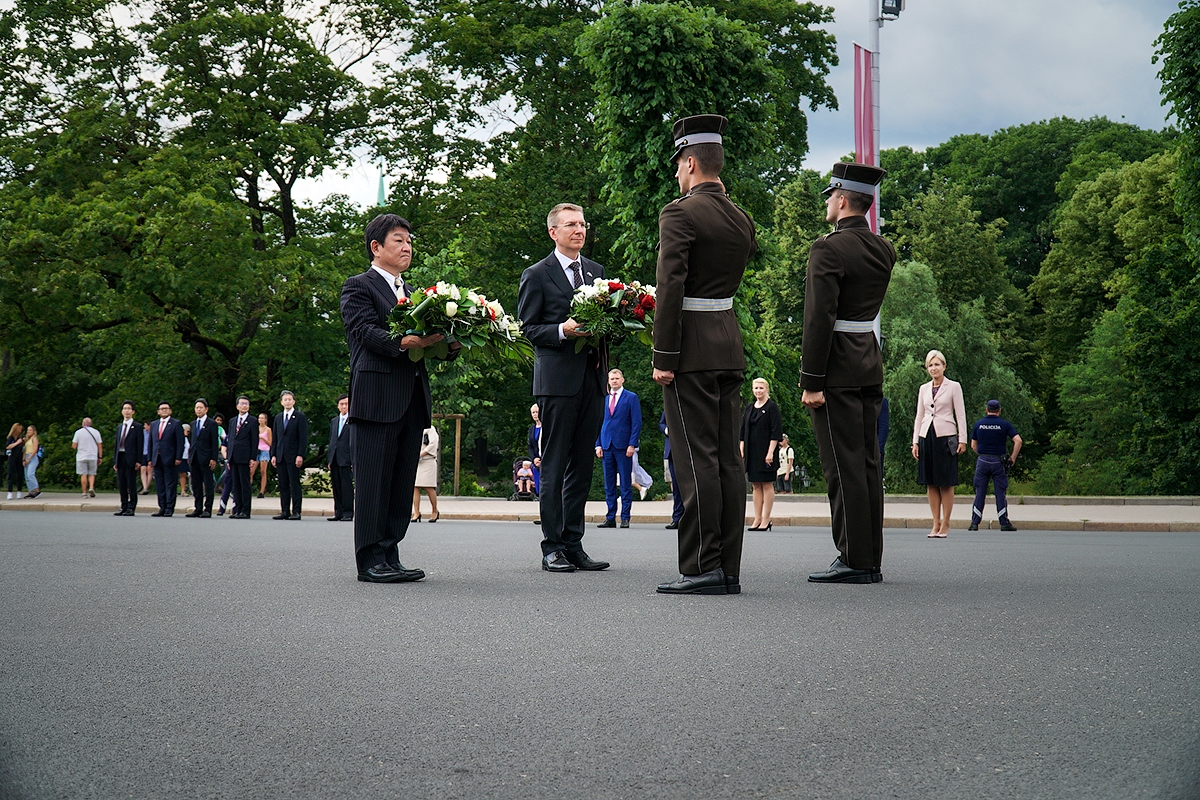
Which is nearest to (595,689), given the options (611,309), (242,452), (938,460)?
(611,309)

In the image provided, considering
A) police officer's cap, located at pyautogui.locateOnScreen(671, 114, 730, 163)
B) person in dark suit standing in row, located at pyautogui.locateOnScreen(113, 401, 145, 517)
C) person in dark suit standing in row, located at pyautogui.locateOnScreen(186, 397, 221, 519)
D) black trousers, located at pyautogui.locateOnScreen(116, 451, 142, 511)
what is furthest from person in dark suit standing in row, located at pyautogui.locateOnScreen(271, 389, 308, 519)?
police officer's cap, located at pyautogui.locateOnScreen(671, 114, 730, 163)

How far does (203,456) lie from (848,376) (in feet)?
53.9

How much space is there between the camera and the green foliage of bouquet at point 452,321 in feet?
24.2

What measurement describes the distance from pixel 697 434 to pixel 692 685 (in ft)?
9.09

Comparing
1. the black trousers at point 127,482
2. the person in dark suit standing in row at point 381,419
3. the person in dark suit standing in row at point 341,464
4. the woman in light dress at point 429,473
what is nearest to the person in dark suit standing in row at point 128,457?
the black trousers at point 127,482

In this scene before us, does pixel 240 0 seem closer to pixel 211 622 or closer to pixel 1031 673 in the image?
pixel 211 622

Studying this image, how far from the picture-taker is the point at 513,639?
5086mm

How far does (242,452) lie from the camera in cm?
2088

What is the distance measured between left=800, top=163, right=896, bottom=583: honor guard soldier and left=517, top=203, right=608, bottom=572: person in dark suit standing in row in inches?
62.3

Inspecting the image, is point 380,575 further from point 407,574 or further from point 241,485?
point 241,485

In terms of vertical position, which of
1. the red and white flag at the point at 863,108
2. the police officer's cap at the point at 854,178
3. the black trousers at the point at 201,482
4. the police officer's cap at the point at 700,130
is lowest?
the black trousers at the point at 201,482

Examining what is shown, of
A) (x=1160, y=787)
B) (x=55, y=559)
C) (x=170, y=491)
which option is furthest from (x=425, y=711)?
(x=170, y=491)

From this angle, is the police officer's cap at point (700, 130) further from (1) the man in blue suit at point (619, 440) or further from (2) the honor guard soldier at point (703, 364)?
(1) the man in blue suit at point (619, 440)

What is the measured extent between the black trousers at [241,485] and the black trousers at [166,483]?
4.80 feet
